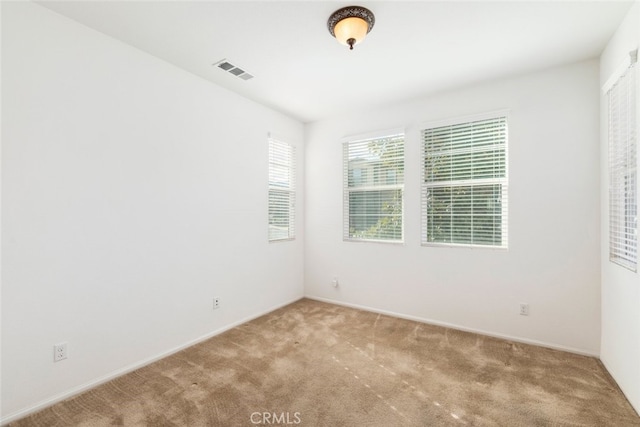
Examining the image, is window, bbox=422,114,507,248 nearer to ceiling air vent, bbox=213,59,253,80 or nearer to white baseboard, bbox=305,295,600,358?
white baseboard, bbox=305,295,600,358

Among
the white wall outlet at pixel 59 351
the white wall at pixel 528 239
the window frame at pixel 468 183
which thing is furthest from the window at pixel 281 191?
the white wall outlet at pixel 59 351

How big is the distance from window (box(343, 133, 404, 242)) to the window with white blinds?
1.91 metres

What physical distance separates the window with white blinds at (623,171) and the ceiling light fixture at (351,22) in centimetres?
184

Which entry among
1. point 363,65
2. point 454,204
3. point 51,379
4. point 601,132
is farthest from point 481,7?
point 51,379

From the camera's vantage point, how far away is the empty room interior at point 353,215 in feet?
6.54

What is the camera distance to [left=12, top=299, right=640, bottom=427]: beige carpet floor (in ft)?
6.25

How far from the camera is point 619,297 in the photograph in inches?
89.2

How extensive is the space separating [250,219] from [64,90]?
2.07 m

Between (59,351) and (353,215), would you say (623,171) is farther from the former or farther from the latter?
(59,351)

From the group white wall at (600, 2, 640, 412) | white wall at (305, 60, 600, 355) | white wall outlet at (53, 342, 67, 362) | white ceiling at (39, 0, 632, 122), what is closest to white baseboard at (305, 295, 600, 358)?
white wall at (305, 60, 600, 355)

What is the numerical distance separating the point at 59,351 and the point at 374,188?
3479 mm

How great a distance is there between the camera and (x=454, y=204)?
340cm

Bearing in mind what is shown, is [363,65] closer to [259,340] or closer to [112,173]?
[112,173]

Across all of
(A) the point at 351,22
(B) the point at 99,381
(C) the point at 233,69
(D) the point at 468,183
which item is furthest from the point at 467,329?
(C) the point at 233,69
